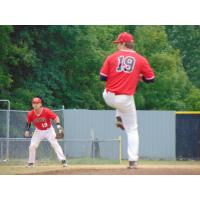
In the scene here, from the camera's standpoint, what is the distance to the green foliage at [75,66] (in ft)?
116

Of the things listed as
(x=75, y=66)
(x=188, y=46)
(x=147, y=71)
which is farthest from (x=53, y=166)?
(x=188, y=46)

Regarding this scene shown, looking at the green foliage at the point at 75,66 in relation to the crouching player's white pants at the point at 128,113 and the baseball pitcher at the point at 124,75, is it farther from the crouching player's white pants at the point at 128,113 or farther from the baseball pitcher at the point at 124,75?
the baseball pitcher at the point at 124,75

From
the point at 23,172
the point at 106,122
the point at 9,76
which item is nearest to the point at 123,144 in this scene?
the point at 106,122

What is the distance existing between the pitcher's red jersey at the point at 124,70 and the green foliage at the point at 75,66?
20673mm

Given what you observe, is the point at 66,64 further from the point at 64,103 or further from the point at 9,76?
the point at 9,76

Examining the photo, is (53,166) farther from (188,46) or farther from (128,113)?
(188,46)

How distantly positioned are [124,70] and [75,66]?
25894 mm

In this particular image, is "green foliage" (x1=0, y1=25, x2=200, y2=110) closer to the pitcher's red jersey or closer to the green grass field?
the green grass field

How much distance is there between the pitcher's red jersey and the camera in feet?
43.9

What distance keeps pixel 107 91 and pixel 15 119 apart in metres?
13.9

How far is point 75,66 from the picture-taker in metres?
39.2

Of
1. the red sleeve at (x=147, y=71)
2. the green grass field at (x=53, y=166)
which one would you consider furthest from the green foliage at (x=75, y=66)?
the red sleeve at (x=147, y=71)

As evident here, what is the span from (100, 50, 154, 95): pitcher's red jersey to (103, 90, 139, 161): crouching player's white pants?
0.10 meters

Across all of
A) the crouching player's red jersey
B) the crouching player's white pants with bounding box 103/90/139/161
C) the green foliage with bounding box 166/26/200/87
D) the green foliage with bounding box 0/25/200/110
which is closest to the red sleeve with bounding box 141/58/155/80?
the crouching player's white pants with bounding box 103/90/139/161
